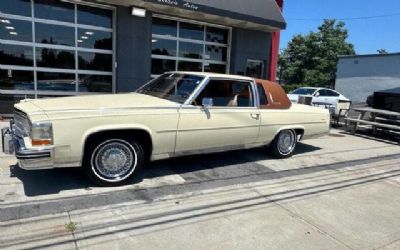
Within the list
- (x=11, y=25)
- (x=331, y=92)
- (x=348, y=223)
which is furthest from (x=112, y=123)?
(x=331, y=92)

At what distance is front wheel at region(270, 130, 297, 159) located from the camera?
686 cm

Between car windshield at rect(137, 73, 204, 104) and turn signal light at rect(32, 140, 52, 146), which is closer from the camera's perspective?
turn signal light at rect(32, 140, 52, 146)

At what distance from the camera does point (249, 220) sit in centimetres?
409

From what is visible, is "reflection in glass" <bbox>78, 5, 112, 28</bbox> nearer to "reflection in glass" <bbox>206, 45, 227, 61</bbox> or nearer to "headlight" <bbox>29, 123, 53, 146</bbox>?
"reflection in glass" <bbox>206, 45, 227, 61</bbox>

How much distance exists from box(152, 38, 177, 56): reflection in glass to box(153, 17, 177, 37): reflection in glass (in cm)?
26

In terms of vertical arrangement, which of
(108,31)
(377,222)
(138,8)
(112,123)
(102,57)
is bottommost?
(377,222)

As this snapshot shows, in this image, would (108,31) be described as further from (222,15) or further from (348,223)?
(348,223)

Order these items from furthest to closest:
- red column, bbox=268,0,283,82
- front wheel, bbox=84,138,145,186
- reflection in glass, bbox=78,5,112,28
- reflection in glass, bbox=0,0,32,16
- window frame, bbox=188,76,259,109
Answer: red column, bbox=268,0,283,82 → reflection in glass, bbox=78,5,112,28 → reflection in glass, bbox=0,0,32,16 → window frame, bbox=188,76,259,109 → front wheel, bbox=84,138,145,186

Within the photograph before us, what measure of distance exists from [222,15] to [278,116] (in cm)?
598

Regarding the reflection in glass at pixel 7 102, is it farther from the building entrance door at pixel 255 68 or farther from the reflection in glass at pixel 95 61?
the building entrance door at pixel 255 68

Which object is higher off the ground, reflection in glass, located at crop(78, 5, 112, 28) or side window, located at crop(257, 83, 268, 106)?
reflection in glass, located at crop(78, 5, 112, 28)

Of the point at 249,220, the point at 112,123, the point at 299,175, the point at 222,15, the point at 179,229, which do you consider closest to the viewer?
the point at 179,229

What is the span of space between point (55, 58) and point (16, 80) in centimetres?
121

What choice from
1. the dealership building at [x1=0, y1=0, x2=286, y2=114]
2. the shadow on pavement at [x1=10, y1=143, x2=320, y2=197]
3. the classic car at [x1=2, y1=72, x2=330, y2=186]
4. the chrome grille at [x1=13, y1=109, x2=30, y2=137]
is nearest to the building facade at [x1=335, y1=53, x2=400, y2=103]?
the dealership building at [x1=0, y1=0, x2=286, y2=114]
